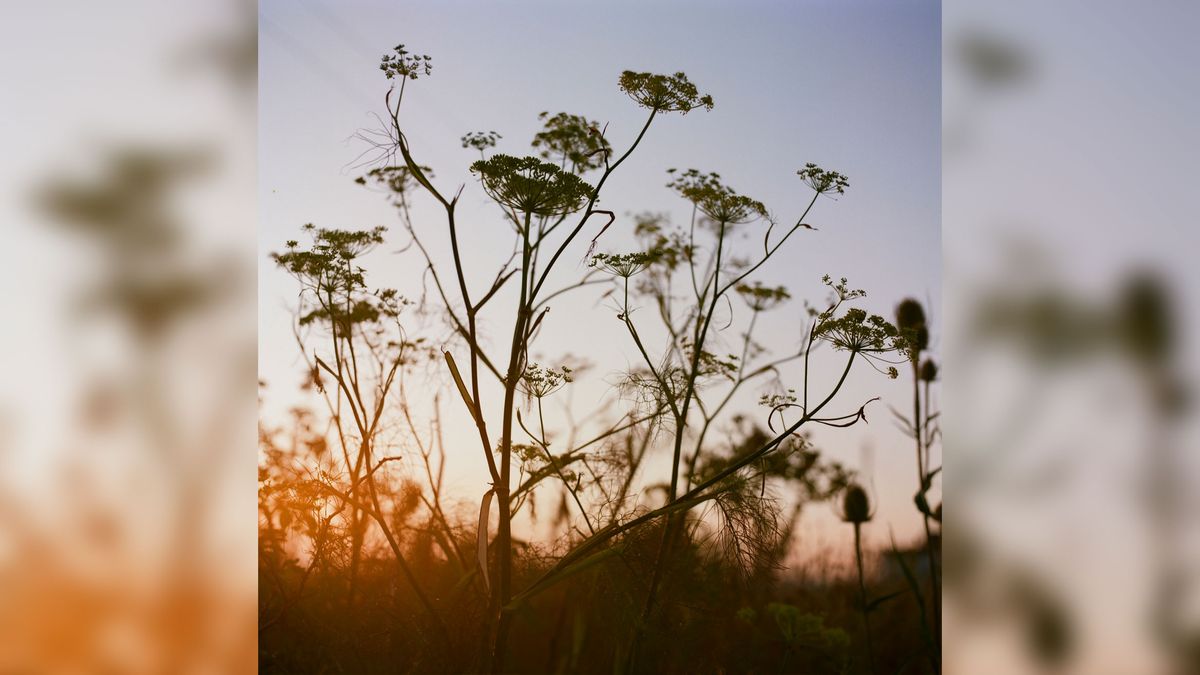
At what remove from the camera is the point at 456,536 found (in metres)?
1.61

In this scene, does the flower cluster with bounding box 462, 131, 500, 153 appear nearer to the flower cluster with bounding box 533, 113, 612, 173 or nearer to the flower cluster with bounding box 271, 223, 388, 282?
the flower cluster with bounding box 533, 113, 612, 173

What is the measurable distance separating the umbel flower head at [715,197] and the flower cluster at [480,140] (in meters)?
0.32

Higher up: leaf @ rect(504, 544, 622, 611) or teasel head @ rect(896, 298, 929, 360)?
teasel head @ rect(896, 298, 929, 360)

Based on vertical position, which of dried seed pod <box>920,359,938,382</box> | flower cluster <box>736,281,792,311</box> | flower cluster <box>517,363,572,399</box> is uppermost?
flower cluster <box>736,281,792,311</box>

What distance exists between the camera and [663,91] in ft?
A: 4.52

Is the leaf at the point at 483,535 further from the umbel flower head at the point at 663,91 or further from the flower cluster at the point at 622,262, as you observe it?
the umbel flower head at the point at 663,91

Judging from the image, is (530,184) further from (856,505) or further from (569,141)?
(856,505)

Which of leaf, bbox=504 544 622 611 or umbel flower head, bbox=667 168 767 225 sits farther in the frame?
umbel flower head, bbox=667 168 767 225

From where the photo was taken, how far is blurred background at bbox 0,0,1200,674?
0.90 m

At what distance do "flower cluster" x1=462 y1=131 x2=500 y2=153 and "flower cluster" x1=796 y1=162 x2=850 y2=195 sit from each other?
1.64 feet

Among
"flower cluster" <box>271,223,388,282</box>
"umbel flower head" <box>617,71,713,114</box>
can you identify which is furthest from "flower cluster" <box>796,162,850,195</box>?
"flower cluster" <box>271,223,388,282</box>
